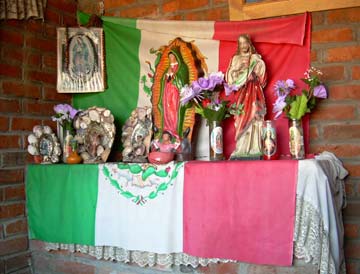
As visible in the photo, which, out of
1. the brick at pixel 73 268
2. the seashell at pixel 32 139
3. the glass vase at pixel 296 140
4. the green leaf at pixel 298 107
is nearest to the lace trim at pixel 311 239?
the glass vase at pixel 296 140

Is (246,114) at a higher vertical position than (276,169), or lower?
higher

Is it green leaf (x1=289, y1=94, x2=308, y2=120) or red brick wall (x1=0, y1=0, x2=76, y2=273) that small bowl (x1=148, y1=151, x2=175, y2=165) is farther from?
red brick wall (x1=0, y1=0, x2=76, y2=273)

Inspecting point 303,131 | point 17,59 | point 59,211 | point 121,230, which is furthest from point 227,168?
point 17,59

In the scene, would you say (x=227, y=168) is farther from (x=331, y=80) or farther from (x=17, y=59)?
(x=17, y=59)

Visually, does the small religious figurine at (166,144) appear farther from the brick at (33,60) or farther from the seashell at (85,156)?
the brick at (33,60)

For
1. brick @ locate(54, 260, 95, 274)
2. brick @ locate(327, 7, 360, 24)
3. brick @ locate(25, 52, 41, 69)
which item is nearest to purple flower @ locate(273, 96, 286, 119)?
brick @ locate(327, 7, 360, 24)

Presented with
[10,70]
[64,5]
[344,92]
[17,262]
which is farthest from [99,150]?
[344,92]

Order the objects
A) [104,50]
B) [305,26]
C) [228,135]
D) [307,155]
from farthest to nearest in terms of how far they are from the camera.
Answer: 1. [104,50]
2. [228,135]
3. [305,26]
4. [307,155]

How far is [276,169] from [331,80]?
629 millimetres

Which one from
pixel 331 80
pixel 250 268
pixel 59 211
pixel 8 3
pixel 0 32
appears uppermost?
pixel 8 3

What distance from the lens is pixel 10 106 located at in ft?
6.42

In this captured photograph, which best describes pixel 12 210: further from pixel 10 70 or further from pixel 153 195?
pixel 153 195

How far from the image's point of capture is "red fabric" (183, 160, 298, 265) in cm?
129

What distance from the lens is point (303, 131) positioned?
65.4 inches
